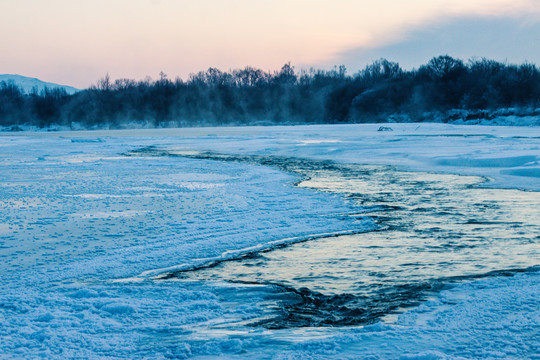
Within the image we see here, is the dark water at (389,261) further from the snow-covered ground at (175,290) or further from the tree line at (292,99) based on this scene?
the tree line at (292,99)

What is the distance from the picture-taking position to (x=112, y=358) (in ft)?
8.02

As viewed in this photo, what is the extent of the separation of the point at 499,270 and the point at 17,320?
308cm

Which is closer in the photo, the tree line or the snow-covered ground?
the snow-covered ground

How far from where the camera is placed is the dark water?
3.20 m

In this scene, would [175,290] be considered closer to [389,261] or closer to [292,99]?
[389,261]

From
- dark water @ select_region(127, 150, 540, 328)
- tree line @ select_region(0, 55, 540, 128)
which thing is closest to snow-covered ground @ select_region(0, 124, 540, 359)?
dark water @ select_region(127, 150, 540, 328)

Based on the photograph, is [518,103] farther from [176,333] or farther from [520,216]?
[176,333]

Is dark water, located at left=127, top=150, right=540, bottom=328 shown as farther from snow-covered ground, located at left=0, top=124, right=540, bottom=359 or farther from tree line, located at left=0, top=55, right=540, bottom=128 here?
tree line, located at left=0, top=55, right=540, bottom=128

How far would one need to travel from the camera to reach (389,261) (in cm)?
416

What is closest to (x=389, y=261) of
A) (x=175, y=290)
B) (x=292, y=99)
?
(x=175, y=290)

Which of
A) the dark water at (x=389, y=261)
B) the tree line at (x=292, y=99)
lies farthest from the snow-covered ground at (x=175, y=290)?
the tree line at (x=292, y=99)

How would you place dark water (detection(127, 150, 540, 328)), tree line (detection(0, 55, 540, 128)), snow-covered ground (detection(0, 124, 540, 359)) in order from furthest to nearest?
tree line (detection(0, 55, 540, 128))
dark water (detection(127, 150, 540, 328))
snow-covered ground (detection(0, 124, 540, 359))

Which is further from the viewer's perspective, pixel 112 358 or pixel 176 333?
pixel 176 333

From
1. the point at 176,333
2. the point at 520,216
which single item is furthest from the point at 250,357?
the point at 520,216
